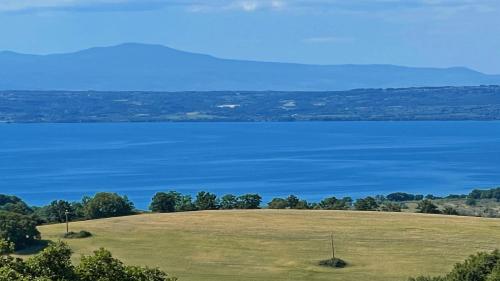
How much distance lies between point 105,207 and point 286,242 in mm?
20392

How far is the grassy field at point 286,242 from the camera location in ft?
183

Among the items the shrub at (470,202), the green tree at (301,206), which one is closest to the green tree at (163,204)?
the green tree at (301,206)

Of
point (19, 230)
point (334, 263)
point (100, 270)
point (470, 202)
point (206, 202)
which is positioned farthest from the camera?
point (470, 202)

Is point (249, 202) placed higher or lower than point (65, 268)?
higher

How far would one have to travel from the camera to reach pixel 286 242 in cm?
6372

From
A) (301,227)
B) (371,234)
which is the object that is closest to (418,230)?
(371,234)

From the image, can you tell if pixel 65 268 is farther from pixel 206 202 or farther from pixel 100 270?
pixel 206 202

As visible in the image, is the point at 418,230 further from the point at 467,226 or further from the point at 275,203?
the point at 275,203

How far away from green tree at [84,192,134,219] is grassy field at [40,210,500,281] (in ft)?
11.3

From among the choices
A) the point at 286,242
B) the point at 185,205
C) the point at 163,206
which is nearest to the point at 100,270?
the point at 286,242

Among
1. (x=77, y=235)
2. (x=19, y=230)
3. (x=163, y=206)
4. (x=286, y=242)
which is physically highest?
(x=163, y=206)

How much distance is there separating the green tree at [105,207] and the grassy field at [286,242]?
3449 mm

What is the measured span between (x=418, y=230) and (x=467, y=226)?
3429mm

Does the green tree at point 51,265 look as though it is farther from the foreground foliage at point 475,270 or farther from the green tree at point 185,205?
the green tree at point 185,205
